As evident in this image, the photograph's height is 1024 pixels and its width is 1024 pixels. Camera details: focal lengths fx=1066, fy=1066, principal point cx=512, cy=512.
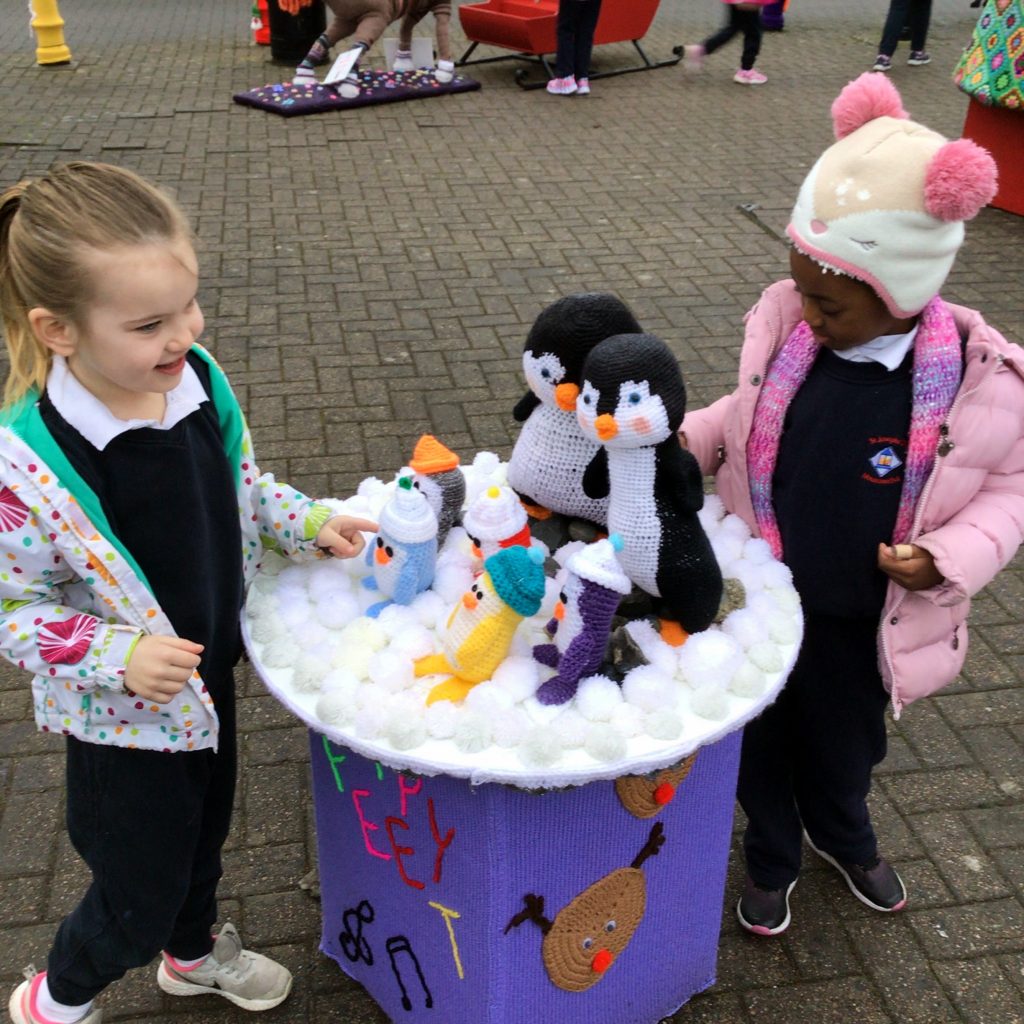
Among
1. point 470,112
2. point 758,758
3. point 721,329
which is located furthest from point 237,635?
point 470,112

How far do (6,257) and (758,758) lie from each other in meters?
1.79

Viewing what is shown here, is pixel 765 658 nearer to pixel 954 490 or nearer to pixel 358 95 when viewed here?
pixel 954 490

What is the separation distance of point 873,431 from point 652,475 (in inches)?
20.3

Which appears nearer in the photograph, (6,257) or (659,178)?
(6,257)

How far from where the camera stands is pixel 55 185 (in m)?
1.56

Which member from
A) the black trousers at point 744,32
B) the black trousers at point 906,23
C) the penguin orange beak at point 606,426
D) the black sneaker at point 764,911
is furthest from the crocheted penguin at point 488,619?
the black trousers at point 906,23

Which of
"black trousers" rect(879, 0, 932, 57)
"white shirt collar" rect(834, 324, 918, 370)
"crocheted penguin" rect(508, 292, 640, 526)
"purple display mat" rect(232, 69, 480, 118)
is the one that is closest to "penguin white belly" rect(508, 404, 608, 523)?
"crocheted penguin" rect(508, 292, 640, 526)

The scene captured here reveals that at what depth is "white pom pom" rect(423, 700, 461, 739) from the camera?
162 centimetres

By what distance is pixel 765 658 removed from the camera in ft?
5.78

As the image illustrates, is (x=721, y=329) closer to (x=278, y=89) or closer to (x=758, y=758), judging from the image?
(x=758, y=758)

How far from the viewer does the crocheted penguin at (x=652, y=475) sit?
163 centimetres

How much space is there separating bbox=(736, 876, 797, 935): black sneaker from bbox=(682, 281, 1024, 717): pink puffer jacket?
68 centimetres

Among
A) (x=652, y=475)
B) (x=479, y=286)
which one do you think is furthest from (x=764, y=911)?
(x=479, y=286)

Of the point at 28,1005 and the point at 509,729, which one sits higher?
the point at 509,729
